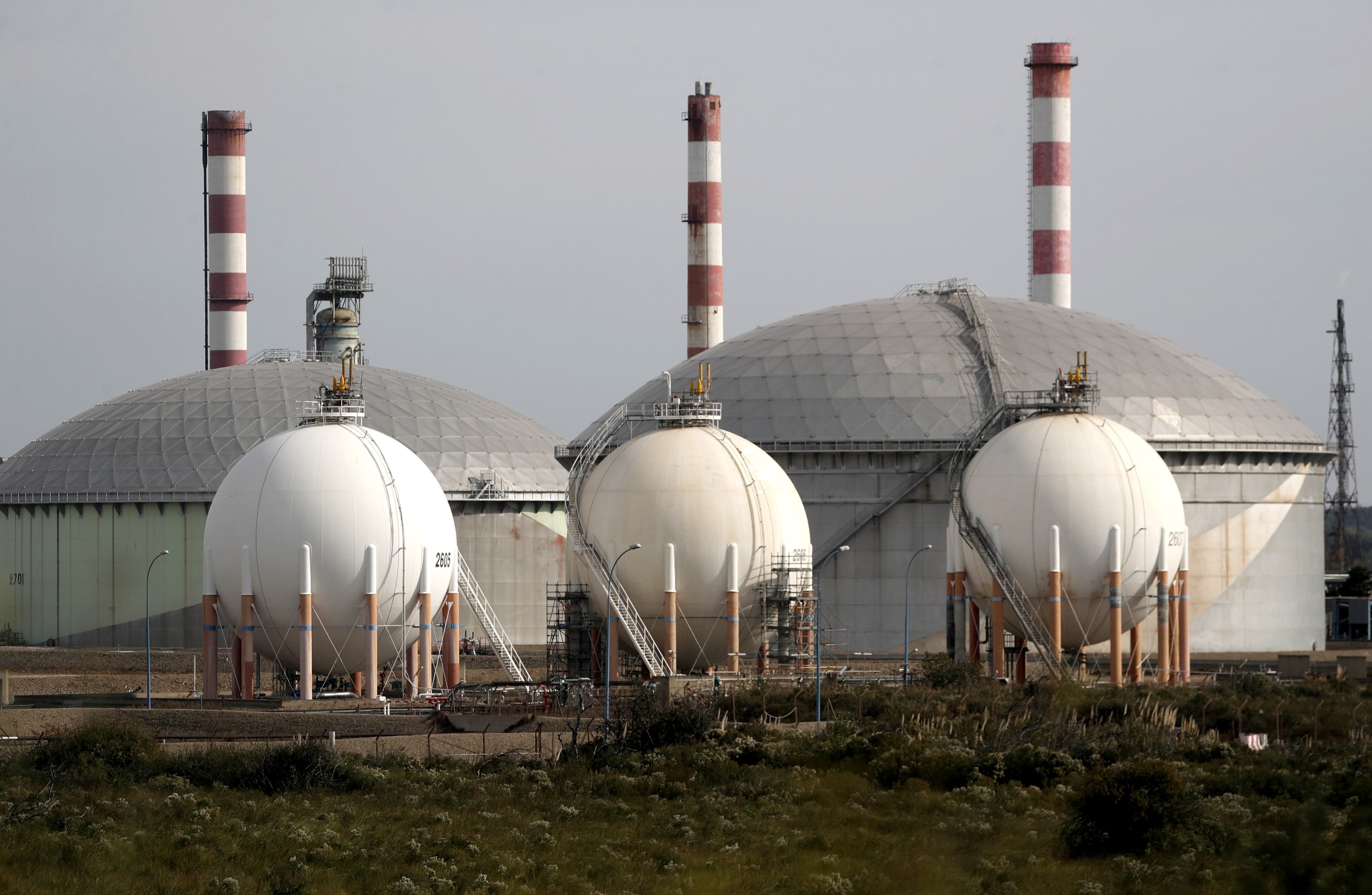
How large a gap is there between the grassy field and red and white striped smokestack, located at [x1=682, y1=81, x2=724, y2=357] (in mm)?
41001

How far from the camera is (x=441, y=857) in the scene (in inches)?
994

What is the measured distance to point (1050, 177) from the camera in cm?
7525

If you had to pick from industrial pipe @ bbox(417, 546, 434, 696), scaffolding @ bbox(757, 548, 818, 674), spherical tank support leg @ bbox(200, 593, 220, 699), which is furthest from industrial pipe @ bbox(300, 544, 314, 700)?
scaffolding @ bbox(757, 548, 818, 674)

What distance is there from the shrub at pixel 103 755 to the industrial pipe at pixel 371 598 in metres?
8.38

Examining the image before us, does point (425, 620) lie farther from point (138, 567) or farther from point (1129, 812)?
point (138, 567)

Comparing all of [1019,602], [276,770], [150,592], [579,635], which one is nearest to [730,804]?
[276,770]

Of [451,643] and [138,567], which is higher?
[138,567]

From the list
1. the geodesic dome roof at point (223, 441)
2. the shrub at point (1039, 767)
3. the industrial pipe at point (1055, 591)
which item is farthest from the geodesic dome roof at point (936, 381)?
the shrub at point (1039, 767)

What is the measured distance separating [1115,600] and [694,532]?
1106 cm

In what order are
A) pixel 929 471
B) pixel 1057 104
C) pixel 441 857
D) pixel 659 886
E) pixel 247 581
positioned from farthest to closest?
pixel 1057 104 → pixel 929 471 → pixel 247 581 → pixel 441 857 → pixel 659 886

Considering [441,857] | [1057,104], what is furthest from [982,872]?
[1057,104]

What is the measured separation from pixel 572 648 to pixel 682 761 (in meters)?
13.6

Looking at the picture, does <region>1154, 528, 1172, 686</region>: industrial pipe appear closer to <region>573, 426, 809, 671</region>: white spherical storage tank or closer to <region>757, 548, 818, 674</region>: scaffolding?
<region>757, 548, 818, 674</region>: scaffolding

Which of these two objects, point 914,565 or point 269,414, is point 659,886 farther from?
point 269,414
